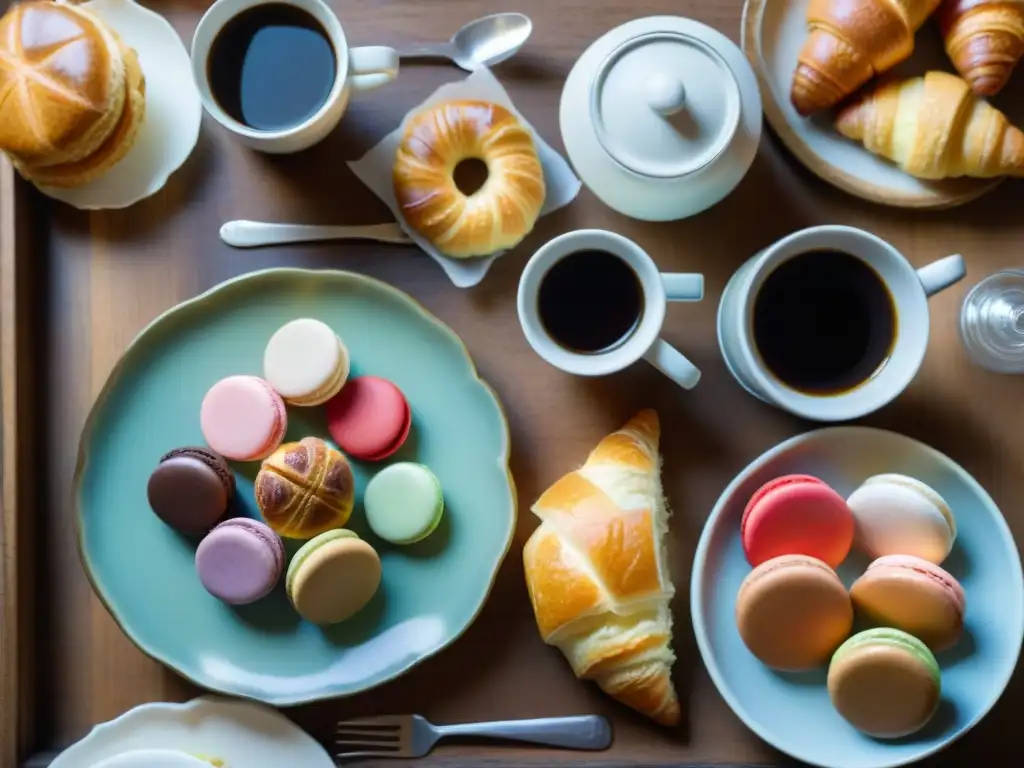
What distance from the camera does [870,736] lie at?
0.88 meters

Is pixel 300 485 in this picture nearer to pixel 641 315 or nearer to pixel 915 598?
pixel 641 315

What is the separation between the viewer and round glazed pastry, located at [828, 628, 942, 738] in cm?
84

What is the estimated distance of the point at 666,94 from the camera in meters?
0.81

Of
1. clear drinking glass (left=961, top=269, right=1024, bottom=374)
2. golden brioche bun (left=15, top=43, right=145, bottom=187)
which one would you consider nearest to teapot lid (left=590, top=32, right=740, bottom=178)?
clear drinking glass (left=961, top=269, right=1024, bottom=374)

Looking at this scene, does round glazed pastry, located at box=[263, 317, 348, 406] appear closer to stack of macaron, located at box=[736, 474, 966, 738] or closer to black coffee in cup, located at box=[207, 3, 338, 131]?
black coffee in cup, located at box=[207, 3, 338, 131]

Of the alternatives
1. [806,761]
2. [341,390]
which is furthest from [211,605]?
[806,761]

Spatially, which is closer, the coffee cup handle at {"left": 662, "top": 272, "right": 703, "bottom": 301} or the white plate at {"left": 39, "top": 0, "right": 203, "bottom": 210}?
the coffee cup handle at {"left": 662, "top": 272, "right": 703, "bottom": 301}

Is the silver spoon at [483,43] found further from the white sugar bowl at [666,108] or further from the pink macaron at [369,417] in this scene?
the pink macaron at [369,417]

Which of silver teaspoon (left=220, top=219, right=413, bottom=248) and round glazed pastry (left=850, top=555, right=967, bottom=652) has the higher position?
silver teaspoon (left=220, top=219, right=413, bottom=248)

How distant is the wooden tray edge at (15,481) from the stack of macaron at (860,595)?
660 millimetres

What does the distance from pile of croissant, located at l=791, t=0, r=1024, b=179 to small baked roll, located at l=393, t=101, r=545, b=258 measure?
0.27m

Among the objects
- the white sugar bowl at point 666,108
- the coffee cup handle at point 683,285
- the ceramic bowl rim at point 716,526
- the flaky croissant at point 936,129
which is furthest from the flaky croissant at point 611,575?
the flaky croissant at point 936,129

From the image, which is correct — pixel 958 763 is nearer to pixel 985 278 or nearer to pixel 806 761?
pixel 806 761

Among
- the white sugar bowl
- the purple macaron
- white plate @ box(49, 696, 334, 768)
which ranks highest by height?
the white sugar bowl
